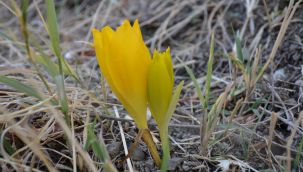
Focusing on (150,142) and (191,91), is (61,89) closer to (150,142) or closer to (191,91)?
(150,142)

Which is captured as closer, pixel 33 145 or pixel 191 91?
pixel 33 145

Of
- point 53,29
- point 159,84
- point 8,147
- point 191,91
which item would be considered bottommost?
point 191,91

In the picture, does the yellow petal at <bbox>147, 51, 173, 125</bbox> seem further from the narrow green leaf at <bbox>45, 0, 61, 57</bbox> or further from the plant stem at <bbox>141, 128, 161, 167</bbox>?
the narrow green leaf at <bbox>45, 0, 61, 57</bbox>

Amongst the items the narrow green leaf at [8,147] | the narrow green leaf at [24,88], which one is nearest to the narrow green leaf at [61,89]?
the narrow green leaf at [24,88]

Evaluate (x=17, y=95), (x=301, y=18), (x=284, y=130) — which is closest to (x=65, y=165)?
(x=17, y=95)

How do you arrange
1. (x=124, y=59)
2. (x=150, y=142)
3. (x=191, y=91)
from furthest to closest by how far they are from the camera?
1. (x=191, y=91)
2. (x=150, y=142)
3. (x=124, y=59)

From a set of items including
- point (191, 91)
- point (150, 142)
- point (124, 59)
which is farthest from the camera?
point (191, 91)

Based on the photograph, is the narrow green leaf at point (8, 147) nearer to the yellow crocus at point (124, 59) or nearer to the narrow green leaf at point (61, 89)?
Answer: the narrow green leaf at point (61, 89)

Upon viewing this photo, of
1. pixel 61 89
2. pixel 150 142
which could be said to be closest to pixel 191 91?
pixel 150 142

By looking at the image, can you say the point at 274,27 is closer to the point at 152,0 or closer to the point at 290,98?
the point at 290,98
